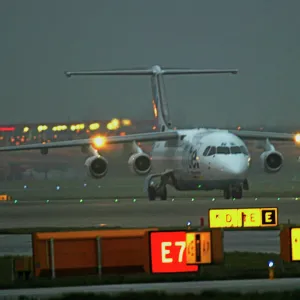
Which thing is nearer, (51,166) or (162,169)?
(162,169)

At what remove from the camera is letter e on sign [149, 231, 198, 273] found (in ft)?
68.5

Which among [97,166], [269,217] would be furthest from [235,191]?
[269,217]

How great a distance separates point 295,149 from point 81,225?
143 feet

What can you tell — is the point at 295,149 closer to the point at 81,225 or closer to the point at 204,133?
the point at 204,133

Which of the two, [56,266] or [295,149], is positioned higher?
[295,149]

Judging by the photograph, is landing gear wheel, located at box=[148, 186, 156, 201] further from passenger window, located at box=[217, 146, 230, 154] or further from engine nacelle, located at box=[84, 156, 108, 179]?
passenger window, located at box=[217, 146, 230, 154]

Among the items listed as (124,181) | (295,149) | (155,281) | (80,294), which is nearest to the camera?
(80,294)

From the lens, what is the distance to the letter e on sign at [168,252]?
20875 millimetres

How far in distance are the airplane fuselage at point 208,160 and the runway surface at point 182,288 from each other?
104ft

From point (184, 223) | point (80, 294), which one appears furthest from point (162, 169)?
point (80, 294)

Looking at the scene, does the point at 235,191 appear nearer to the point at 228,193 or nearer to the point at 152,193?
the point at 228,193

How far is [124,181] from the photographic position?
89.6 meters

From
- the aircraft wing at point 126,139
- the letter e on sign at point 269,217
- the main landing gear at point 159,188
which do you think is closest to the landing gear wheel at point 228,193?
the main landing gear at point 159,188

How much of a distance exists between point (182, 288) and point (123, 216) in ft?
71.9
